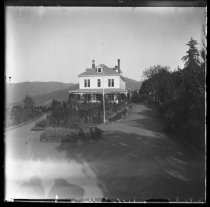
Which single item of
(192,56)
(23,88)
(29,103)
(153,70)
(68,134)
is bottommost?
(68,134)

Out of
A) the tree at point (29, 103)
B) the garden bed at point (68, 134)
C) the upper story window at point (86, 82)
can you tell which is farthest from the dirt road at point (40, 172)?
the upper story window at point (86, 82)

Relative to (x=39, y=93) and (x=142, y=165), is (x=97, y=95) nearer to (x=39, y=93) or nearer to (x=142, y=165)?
(x=39, y=93)

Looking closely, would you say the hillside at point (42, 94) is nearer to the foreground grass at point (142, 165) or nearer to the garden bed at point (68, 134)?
the garden bed at point (68, 134)

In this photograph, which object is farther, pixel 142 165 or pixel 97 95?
pixel 97 95

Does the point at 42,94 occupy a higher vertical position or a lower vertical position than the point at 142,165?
higher

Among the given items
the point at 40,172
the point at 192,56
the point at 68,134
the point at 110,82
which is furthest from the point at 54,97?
the point at 192,56

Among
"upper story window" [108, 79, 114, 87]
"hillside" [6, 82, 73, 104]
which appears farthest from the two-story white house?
"hillside" [6, 82, 73, 104]

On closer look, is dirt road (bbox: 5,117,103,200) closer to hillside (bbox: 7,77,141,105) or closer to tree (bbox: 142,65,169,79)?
hillside (bbox: 7,77,141,105)
